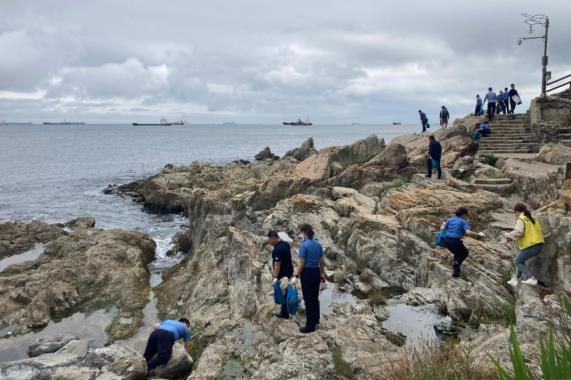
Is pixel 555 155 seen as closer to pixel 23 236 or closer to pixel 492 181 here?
pixel 492 181

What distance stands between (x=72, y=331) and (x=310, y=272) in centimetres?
979

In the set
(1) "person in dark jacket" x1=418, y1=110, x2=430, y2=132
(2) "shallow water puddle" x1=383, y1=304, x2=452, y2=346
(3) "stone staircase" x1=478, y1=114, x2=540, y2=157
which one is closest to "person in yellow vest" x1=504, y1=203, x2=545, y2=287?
(2) "shallow water puddle" x1=383, y1=304, x2=452, y2=346

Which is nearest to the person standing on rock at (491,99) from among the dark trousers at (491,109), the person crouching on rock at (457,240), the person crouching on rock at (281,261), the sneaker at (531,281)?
the dark trousers at (491,109)

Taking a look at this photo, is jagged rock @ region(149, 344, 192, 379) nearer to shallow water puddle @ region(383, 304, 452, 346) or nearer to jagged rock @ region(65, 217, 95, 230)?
shallow water puddle @ region(383, 304, 452, 346)

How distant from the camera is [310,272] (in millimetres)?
9773

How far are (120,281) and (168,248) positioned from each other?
7804 millimetres

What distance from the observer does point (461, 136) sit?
94.4 feet

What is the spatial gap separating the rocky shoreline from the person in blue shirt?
510mm

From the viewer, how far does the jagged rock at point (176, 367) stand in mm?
9961

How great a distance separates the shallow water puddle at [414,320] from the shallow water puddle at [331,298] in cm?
143

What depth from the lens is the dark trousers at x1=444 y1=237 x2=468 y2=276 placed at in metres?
12.1

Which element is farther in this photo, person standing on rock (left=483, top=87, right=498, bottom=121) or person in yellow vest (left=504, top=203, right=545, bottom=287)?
person standing on rock (left=483, top=87, right=498, bottom=121)

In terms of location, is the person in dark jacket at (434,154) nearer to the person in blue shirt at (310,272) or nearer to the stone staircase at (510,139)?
the stone staircase at (510,139)

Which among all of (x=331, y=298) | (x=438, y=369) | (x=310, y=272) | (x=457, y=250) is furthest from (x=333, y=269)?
(x=438, y=369)
